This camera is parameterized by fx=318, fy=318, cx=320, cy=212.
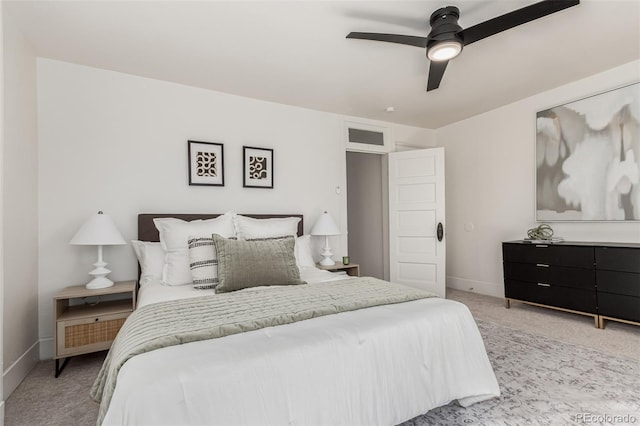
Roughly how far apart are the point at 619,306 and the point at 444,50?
A: 2.81 metres

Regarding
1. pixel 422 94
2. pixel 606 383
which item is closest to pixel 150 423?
pixel 606 383

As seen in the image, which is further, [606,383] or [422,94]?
[422,94]

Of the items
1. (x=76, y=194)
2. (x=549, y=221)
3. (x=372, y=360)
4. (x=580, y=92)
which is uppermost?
(x=580, y=92)

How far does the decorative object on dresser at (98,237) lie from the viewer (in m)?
2.49

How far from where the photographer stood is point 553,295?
338cm

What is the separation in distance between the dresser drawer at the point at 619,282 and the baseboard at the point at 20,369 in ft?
15.7

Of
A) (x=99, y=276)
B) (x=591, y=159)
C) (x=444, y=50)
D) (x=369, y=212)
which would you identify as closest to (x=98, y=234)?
(x=99, y=276)

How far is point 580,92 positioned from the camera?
11.4 ft

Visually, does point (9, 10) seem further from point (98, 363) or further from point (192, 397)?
point (192, 397)

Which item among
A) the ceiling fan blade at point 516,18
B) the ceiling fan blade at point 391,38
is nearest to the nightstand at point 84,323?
the ceiling fan blade at point 391,38

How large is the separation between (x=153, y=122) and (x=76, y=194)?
954mm

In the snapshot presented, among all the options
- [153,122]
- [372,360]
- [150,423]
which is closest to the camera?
[150,423]

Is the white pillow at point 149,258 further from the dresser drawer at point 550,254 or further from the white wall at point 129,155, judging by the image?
the dresser drawer at point 550,254

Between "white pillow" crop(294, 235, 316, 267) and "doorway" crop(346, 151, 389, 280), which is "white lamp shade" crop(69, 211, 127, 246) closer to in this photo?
"white pillow" crop(294, 235, 316, 267)
